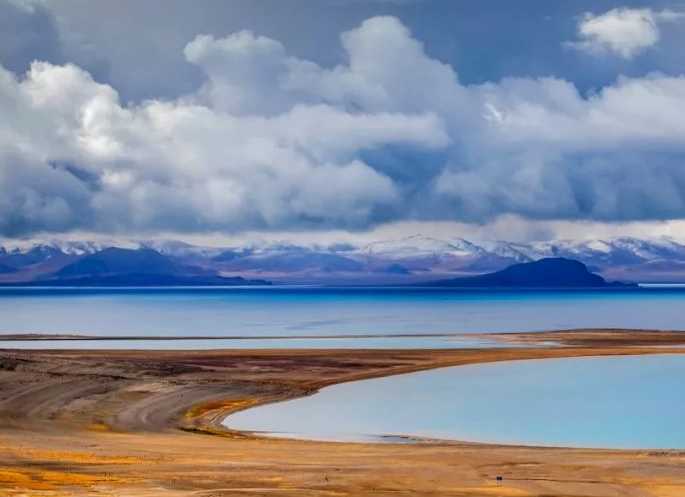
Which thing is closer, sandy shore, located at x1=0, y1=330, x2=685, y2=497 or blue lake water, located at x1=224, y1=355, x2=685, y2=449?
sandy shore, located at x1=0, y1=330, x2=685, y2=497

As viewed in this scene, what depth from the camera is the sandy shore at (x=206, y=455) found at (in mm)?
30562

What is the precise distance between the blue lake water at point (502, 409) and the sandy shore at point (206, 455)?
3.51 meters

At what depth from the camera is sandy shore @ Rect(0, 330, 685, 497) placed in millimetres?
30562

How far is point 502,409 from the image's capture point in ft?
189

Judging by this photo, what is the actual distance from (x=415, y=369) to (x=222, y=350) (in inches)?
900

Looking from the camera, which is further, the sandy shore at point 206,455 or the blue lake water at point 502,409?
the blue lake water at point 502,409

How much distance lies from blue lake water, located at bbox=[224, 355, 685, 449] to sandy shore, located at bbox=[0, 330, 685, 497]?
351 cm

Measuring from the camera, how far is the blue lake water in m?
48.6

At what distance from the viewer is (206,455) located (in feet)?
120

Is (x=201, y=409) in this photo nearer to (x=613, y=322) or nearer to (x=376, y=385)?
(x=376, y=385)

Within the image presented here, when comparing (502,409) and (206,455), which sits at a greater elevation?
(502,409)

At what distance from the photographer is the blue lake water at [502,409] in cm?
4862

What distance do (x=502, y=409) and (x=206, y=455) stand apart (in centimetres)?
2535

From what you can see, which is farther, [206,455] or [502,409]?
[502,409]
